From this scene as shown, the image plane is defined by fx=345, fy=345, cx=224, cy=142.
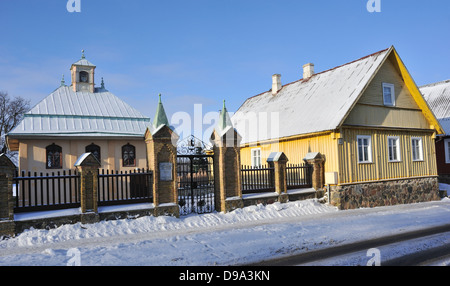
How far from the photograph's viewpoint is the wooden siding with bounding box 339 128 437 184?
15.5 m

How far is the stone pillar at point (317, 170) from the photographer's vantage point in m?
15.4

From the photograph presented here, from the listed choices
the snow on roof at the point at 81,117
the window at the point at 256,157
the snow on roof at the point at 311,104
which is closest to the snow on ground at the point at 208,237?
the snow on roof at the point at 311,104

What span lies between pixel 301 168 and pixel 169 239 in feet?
28.8

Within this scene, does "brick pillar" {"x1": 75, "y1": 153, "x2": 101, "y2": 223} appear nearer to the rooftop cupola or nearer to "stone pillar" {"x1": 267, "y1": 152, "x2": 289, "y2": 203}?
"stone pillar" {"x1": 267, "y1": 152, "x2": 289, "y2": 203}

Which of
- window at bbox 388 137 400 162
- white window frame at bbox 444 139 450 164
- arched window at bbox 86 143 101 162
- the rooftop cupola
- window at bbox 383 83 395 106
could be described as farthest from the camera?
white window frame at bbox 444 139 450 164

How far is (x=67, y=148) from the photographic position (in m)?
18.1

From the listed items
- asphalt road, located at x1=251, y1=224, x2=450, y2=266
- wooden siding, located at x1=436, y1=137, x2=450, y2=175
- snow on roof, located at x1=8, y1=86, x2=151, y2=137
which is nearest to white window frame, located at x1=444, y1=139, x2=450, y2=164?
wooden siding, located at x1=436, y1=137, x2=450, y2=175

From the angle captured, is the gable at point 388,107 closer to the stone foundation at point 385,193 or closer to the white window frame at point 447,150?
the stone foundation at point 385,193

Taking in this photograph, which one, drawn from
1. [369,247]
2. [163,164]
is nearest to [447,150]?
[369,247]

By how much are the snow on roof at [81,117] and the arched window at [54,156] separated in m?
0.77

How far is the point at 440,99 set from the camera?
27844 millimetres

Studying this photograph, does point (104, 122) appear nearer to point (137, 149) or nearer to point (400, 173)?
point (137, 149)

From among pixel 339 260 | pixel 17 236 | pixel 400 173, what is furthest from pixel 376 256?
pixel 400 173

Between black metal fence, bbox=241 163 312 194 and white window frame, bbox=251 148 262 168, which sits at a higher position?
white window frame, bbox=251 148 262 168
